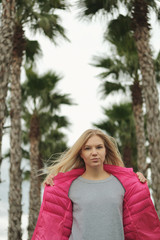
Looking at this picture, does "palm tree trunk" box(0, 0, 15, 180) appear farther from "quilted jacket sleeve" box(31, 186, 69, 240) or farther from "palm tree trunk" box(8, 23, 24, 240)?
"palm tree trunk" box(8, 23, 24, 240)

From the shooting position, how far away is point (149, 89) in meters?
8.65

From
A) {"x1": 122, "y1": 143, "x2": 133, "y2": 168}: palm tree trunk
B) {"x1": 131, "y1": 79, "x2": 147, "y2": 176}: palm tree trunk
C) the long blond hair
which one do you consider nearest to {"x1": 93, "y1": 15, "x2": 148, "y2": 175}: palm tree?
{"x1": 131, "y1": 79, "x2": 147, "y2": 176}: palm tree trunk

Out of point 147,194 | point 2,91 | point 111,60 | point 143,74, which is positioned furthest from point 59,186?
point 111,60

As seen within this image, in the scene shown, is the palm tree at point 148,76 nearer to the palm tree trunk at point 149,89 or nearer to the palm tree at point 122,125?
the palm tree trunk at point 149,89

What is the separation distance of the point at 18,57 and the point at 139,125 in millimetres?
5235

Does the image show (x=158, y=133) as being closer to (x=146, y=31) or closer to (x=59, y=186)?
(x=146, y=31)

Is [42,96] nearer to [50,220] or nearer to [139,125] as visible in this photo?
[139,125]

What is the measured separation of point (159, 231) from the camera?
3281mm

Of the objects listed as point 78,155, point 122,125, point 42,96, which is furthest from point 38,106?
point 78,155

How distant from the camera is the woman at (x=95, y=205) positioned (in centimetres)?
314

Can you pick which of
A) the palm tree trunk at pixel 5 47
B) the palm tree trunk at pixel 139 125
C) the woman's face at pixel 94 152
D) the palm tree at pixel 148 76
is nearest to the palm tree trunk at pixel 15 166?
the palm tree at pixel 148 76

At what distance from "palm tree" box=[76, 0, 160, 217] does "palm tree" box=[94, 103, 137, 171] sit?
7745 mm

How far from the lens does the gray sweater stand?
10.1 ft

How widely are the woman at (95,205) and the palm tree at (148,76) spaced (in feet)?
16.4
